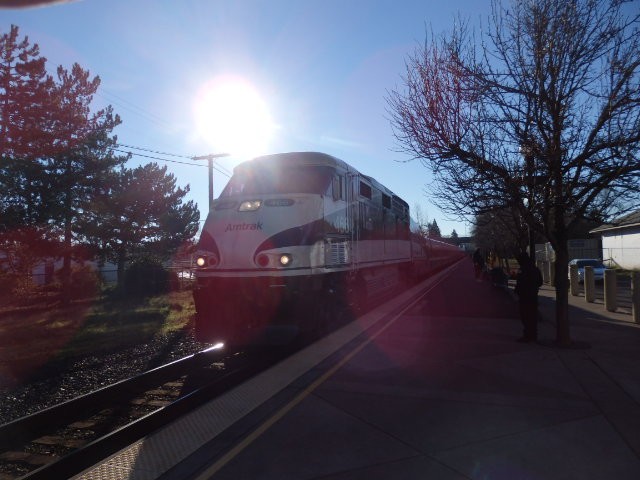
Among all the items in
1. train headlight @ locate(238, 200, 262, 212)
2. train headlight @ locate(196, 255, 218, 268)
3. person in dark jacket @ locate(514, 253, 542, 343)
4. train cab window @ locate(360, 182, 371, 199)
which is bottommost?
person in dark jacket @ locate(514, 253, 542, 343)

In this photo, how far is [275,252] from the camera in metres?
9.04

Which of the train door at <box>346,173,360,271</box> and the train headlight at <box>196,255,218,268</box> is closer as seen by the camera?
the train headlight at <box>196,255,218,268</box>

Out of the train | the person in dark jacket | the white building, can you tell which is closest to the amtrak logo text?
the train

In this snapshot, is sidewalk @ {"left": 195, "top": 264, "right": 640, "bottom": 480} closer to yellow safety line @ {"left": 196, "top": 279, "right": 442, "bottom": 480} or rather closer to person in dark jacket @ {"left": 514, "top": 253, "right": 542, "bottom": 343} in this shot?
yellow safety line @ {"left": 196, "top": 279, "right": 442, "bottom": 480}

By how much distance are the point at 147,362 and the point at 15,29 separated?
64.1ft

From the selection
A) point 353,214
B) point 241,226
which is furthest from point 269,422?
point 353,214

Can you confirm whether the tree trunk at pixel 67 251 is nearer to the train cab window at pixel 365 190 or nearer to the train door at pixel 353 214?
the train cab window at pixel 365 190

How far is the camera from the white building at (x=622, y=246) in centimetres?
3581

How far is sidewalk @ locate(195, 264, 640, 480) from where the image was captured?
14.6 feet

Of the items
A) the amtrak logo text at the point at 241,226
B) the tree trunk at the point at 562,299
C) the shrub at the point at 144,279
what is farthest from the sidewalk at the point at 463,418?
the shrub at the point at 144,279

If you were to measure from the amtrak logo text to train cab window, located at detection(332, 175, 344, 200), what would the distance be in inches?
84.9

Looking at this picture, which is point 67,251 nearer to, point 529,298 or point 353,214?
point 353,214

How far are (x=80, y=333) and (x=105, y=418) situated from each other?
24.9 feet

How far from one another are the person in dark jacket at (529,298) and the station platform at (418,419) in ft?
0.98
